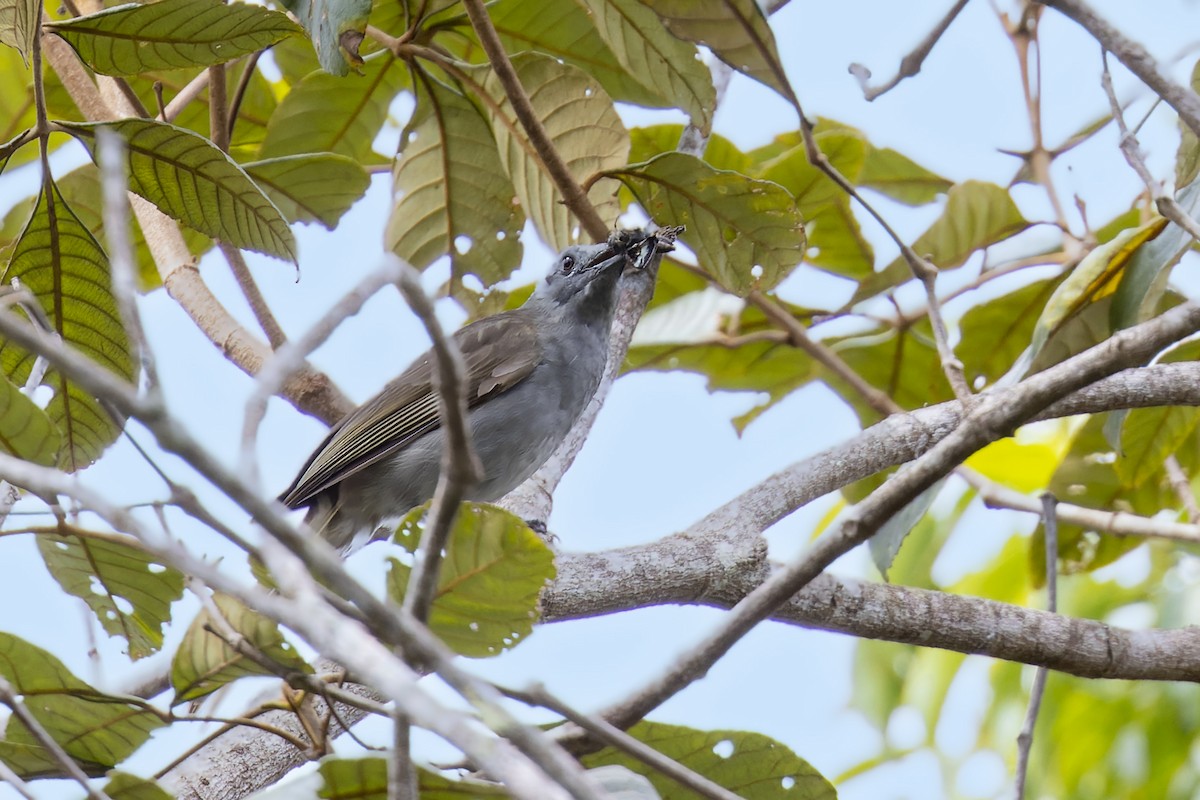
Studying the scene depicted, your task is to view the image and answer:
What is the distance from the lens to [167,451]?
3.58 feet

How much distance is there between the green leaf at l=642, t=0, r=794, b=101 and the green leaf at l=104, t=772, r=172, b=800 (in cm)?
194

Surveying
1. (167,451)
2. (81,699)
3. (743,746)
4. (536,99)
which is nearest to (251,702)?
(81,699)

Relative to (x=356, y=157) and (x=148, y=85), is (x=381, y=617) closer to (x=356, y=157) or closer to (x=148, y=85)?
(x=356, y=157)

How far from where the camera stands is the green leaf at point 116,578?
2430 millimetres

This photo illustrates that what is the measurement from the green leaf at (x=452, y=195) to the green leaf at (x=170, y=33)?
3.28 ft

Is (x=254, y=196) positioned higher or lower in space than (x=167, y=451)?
higher

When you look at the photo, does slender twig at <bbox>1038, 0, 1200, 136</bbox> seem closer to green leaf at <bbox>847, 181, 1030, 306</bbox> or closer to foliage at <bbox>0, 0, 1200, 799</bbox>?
foliage at <bbox>0, 0, 1200, 799</bbox>

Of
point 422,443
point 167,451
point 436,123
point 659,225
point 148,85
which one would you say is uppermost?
point 148,85

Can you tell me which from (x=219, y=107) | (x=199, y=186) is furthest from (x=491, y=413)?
(x=199, y=186)

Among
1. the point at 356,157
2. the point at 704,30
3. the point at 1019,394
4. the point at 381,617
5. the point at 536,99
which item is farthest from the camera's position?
the point at 356,157

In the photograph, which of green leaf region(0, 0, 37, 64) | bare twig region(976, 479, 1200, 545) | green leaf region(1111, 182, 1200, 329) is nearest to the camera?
green leaf region(0, 0, 37, 64)

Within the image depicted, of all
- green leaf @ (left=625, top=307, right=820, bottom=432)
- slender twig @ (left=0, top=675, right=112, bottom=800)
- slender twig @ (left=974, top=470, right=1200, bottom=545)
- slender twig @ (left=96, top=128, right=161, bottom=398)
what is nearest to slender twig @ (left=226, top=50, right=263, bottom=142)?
green leaf @ (left=625, top=307, right=820, bottom=432)

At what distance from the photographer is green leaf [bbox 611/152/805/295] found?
10.1 feet

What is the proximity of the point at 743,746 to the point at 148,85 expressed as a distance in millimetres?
2845
